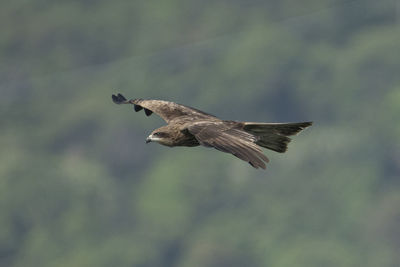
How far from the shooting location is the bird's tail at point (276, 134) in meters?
11.9

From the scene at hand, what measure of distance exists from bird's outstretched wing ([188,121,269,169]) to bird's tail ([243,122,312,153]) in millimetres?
768

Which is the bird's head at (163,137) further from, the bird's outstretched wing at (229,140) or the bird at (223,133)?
the bird's outstretched wing at (229,140)

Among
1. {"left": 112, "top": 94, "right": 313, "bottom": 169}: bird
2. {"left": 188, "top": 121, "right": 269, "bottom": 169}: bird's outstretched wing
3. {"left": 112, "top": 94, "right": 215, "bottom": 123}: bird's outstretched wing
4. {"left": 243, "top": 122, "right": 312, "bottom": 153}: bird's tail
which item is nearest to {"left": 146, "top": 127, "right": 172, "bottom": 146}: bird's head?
{"left": 112, "top": 94, "right": 313, "bottom": 169}: bird

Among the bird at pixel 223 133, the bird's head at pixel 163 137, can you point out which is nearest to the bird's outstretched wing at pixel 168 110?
the bird at pixel 223 133

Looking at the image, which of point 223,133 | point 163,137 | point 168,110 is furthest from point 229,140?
point 168,110

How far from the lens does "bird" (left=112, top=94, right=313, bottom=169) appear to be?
10.1 meters

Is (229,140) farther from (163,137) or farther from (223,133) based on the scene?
(163,137)

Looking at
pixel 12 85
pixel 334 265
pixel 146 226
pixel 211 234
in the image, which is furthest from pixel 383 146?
pixel 12 85

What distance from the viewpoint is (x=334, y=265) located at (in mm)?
46688

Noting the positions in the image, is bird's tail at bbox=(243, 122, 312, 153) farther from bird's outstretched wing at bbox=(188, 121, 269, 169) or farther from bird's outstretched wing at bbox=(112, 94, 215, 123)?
bird's outstretched wing at bbox=(112, 94, 215, 123)

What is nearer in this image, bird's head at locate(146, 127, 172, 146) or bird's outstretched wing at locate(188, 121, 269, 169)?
bird's outstretched wing at locate(188, 121, 269, 169)

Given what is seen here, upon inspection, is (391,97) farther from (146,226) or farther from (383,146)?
(146,226)

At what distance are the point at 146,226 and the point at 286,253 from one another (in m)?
9.79

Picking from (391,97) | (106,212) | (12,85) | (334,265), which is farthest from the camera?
(12,85)
